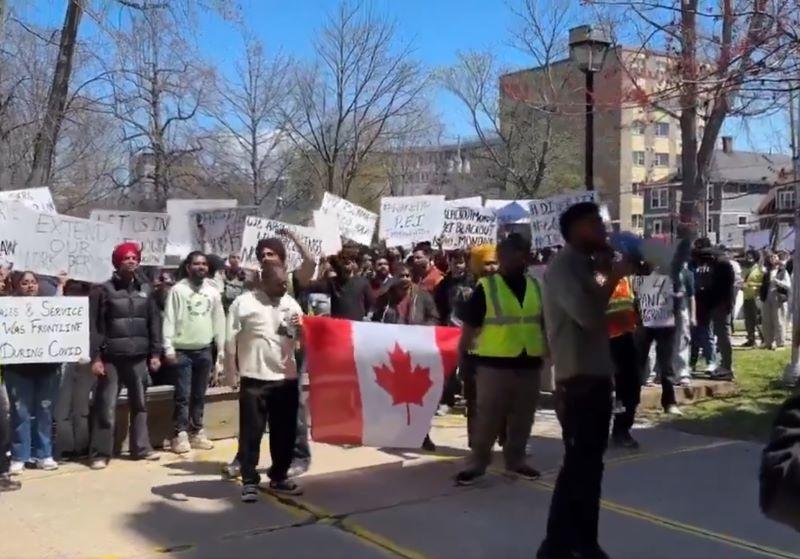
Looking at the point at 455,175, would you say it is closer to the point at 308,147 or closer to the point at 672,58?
the point at 308,147

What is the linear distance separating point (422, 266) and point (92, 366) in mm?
3660

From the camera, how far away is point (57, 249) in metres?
8.05

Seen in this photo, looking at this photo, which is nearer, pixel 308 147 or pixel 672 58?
pixel 672 58

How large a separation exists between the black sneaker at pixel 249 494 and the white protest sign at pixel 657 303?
15.2 ft

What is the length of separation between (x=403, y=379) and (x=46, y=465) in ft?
9.79

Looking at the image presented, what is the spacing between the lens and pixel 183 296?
782cm

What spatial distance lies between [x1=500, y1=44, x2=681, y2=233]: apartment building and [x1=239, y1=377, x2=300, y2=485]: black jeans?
180 inches

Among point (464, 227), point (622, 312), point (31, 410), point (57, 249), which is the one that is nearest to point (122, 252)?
point (57, 249)

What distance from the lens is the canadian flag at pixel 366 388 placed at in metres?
6.63

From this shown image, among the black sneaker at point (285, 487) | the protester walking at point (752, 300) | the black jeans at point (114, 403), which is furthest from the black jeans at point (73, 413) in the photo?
the protester walking at point (752, 300)

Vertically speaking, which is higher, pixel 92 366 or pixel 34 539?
pixel 92 366

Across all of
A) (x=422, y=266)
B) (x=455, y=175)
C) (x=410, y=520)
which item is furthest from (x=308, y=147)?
(x=410, y=520)

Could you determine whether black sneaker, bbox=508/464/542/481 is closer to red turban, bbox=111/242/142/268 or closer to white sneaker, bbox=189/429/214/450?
white sneaker, bbox=189/429/214/450

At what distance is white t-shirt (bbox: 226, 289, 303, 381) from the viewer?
619cm
